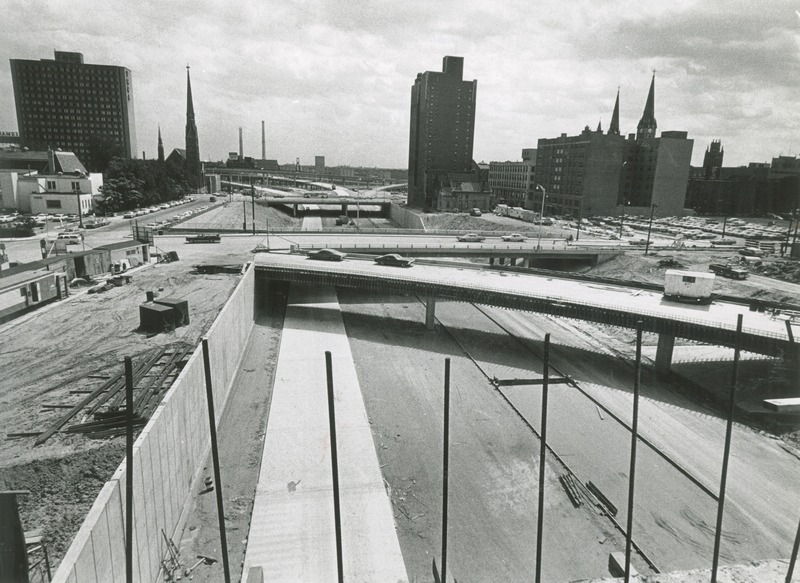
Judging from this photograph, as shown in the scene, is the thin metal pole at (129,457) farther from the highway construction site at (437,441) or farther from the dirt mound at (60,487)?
the dirt mound at (60,487)

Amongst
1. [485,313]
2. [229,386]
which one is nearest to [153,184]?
[485,313]

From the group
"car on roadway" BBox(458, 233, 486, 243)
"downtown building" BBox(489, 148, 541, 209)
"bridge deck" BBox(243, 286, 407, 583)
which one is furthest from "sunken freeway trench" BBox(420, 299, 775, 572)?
"downtown building" BBox(489, 148, 541, 209)

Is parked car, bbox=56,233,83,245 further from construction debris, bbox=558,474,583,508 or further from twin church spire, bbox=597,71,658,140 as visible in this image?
twin church spire, bbox=597,71,658,140

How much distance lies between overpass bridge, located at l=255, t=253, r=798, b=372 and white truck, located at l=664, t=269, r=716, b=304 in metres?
0.60

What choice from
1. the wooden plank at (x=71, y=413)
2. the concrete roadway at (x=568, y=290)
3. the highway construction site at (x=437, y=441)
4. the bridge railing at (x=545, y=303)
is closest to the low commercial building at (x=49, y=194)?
the concrete roadway at (x=568, y=290)

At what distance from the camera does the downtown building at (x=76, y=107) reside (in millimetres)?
132625

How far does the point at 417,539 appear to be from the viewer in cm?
1627

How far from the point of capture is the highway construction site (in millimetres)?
15266

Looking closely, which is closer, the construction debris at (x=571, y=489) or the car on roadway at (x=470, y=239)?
the construction debris at (x=571, y=489)

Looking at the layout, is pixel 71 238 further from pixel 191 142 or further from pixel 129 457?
pixel 191 142

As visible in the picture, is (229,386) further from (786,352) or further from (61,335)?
(786,352)

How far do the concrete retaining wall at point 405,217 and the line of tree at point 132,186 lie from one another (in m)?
51.1

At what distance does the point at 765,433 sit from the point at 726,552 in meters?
11.0

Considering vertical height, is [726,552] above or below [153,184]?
below
